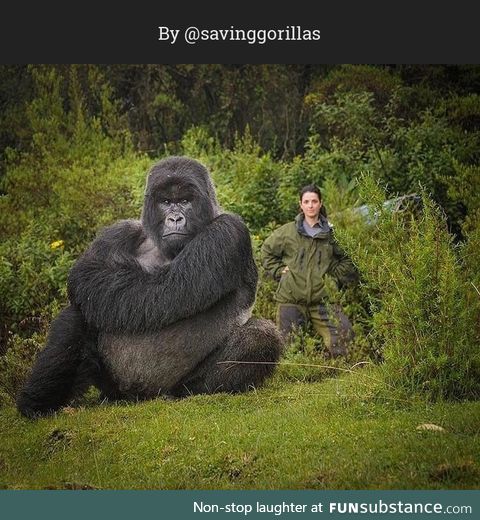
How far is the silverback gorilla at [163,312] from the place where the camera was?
627 cm

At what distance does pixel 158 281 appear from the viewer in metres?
6.28

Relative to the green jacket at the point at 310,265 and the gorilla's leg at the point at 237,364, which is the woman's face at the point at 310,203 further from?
the gorilla's leg at the point at 237,364

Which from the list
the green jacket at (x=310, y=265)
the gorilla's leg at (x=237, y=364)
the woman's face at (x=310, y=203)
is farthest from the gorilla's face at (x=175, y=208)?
the green jacket at (x=310, y=265)

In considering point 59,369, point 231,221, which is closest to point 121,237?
point 231,221

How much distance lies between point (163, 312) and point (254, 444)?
4.58 ft

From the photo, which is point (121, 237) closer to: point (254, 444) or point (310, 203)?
A: point (254, 444)

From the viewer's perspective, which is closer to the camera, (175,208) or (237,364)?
(175,208)

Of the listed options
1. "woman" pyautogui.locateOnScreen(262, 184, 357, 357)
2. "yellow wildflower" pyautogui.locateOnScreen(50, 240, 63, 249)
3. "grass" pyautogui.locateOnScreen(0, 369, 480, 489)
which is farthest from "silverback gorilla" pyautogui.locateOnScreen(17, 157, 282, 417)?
"yellow wildflower" pyautogui.locateOnScreen(50, 240, 63, 249)

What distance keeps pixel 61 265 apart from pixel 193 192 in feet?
12.4

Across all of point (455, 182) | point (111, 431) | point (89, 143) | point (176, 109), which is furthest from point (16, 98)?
point (111, 431)

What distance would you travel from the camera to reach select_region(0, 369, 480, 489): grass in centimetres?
471

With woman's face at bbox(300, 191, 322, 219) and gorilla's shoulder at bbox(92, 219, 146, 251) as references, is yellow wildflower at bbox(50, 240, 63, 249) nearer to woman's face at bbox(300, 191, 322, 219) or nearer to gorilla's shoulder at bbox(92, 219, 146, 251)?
woman's face at bbox(300, 191, 322, 219)

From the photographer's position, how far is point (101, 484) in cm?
501

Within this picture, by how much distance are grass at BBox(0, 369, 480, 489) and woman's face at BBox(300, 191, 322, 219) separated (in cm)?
240
